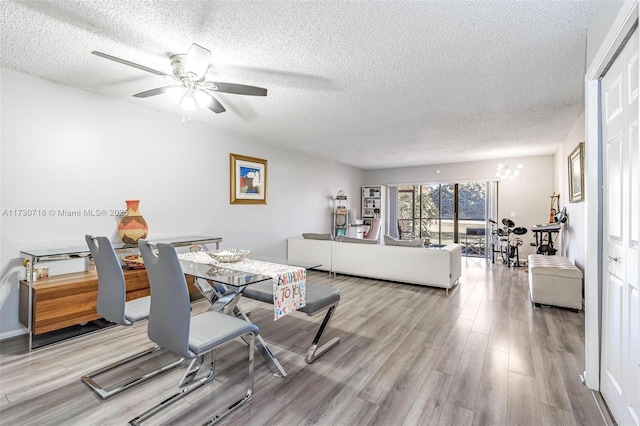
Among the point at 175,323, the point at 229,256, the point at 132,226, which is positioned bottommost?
the point at 175,323

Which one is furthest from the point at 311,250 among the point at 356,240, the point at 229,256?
the point at 229,256

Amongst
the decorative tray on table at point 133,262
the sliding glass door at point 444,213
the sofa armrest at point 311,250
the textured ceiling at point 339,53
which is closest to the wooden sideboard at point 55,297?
the decorative tray on table at point 133,262

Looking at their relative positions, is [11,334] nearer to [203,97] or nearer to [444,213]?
[203,97]

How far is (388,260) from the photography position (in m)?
4.80

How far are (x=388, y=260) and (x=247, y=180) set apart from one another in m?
2.78

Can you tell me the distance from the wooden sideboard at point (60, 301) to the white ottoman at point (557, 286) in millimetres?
4944

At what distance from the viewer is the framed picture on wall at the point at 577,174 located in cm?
369

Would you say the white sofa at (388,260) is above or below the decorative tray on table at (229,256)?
below

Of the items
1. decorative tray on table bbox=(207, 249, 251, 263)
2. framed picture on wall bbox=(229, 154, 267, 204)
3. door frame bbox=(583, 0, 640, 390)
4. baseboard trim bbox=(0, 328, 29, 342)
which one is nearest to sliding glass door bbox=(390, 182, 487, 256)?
framed picture on wall bbox=(229, 154, 267, 204)

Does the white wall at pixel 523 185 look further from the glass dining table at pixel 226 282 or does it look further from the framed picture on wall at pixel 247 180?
the glass dining table at pixel 226 282

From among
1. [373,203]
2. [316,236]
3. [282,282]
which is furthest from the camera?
[373,203]

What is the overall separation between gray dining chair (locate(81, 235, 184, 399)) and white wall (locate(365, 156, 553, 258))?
7.47 metres

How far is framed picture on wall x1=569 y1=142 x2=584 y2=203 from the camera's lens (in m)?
3.69

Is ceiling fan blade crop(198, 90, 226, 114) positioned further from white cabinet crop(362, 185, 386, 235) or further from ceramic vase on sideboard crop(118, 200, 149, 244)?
white cabinet crop(362, 185, 386, 235)
